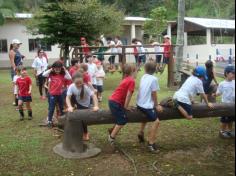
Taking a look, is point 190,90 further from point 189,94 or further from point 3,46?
point 3,46

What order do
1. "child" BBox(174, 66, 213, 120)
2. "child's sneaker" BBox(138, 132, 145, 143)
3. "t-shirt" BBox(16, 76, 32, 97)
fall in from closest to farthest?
"child" BBox(174, 66, 213, 120) → "child's sneaker" BBox(138, 132, 145, 143) → "t-shirt" BBox(16, 76, 32, 97)

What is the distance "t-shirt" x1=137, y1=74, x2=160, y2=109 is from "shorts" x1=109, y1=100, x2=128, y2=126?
31 centimetres

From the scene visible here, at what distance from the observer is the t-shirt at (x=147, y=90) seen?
6586 millimetres

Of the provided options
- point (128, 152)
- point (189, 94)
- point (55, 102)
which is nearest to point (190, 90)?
point (189, 94)

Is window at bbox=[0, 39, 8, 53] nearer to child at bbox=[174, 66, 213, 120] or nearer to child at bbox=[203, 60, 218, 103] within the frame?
child at bbox=[203, 60, 218, 103]

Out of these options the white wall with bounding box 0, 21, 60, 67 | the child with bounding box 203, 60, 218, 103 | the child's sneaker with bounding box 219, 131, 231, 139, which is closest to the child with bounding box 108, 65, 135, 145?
the child's sneaker with bounding box 219, 131, 231, 139

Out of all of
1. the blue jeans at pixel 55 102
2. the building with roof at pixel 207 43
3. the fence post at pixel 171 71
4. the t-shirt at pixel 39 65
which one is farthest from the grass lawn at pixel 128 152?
the building with roof at pixel 207 43

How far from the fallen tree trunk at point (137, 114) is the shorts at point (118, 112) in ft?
0.23

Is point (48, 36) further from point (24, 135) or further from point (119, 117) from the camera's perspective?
point (119, 117)

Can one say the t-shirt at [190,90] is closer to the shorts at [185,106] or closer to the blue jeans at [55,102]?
the shorts at [185,106]

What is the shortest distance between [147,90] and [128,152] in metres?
1.06

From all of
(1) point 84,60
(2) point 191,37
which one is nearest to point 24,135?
(1) point 84,60

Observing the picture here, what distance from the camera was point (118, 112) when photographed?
6719 mm

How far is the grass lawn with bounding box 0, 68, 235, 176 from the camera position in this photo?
5.98m
